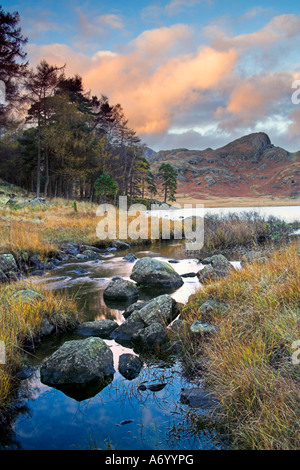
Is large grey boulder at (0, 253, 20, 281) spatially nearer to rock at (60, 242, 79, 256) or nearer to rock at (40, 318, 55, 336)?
rock at (60, 242, 79, 256)

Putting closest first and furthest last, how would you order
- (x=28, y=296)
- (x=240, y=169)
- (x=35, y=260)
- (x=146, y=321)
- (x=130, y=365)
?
(x=130, y=365) < (x=146, y=321) < (x=28, y=296) < (x=35, y=260) < (x=240, y=169)

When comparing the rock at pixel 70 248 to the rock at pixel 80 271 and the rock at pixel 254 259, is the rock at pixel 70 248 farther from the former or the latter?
the rock at pixel 254 259

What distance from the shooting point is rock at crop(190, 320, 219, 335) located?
4.72 meters

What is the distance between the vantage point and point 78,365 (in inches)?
164

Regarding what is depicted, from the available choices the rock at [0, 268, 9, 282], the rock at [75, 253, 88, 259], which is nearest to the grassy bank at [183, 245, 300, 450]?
the rock at [0, 268, 9, 282]

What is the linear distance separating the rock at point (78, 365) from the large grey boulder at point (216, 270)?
4051mm

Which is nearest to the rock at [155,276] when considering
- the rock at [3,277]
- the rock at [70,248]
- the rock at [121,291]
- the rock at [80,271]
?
the rock at [121,291]

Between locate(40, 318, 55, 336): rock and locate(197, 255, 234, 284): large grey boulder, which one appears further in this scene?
locate(197, 255, 234, 284): large grey boulder

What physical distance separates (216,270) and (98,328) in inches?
172

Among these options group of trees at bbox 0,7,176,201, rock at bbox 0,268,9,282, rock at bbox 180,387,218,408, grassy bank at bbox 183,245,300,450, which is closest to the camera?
grassy bank at bbox 183,245,300,450

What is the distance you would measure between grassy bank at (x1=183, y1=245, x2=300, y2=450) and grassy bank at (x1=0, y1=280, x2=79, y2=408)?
8.25ft

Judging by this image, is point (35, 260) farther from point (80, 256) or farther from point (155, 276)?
point (155, 276)

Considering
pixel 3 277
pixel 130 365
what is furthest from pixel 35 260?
pixel 130 365

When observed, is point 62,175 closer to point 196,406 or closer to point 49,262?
point 49,262
